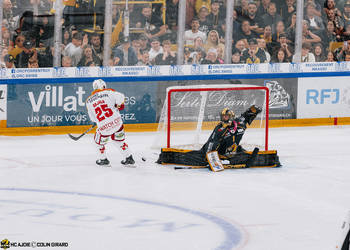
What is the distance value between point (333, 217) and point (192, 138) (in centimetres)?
370

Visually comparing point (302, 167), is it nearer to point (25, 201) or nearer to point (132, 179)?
point (132, 179)

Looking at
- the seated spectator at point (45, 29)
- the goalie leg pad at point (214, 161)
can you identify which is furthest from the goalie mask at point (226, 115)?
the seated spectator at point (45, 29)

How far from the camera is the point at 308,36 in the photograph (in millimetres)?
14953

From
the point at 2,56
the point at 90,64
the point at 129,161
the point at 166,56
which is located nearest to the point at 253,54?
the point at 166,56

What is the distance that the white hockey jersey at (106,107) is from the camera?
10.6 meters

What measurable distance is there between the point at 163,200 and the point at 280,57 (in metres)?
6.76

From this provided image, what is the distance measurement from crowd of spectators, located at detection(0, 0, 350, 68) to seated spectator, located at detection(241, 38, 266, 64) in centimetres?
2

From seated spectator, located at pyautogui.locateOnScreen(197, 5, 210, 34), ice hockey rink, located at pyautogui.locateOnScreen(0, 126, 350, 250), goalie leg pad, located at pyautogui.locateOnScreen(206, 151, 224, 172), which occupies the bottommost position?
ice hockey rink, located at pyautogui.locateOnScreen(0, 126, 350, 250)

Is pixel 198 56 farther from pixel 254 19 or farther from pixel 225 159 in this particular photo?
pixel 225 159

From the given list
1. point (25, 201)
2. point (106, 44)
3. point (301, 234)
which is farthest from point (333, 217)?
point (106, 44)

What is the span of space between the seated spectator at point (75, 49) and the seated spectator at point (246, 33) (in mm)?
2896

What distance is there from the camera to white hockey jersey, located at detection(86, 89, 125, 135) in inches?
416

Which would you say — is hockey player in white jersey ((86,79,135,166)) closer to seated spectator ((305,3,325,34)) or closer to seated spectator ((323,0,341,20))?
seated spectator ((305,3,325,34))

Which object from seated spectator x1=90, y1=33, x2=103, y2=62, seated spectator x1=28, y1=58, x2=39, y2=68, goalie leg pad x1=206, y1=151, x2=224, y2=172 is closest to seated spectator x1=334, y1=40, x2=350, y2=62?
seated spectator x1=90, y1=33, x2=103, y2=62
